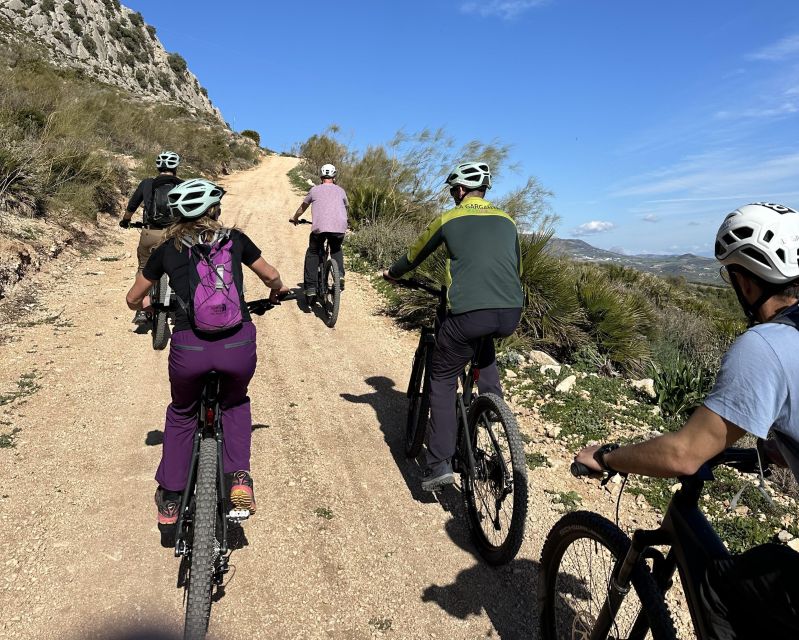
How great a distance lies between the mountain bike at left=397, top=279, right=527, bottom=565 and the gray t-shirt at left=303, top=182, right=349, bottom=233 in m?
4.22

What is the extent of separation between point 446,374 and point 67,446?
3.25 m

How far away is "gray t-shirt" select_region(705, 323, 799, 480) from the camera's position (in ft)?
4.52

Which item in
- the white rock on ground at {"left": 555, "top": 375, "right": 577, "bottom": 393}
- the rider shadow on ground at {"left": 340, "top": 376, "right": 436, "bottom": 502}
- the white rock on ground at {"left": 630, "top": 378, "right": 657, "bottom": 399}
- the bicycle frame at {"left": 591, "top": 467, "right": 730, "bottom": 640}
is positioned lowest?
the rider shadow on ground at {"left": 340, "top": 376, "right": 436, "bottom": 502}

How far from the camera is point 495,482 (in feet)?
10.8

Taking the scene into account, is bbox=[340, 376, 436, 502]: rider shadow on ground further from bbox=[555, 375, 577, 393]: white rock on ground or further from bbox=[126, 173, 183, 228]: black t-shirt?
bbox=[126, 173, 183, 228]: black t-shirt

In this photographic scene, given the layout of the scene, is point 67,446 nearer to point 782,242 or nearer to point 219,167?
point 782,242

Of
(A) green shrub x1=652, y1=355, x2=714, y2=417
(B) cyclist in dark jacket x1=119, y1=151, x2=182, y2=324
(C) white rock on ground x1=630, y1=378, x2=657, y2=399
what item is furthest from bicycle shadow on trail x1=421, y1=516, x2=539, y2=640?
(B) cyclist in dark jacket x1=119, y1=151, x2=182, y2=324

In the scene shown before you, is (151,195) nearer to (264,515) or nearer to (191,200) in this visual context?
(191,200)

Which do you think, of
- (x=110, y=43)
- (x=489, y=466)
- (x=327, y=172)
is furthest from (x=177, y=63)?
(x=489, y=466)

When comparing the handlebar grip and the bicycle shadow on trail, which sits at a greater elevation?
the handlebar grip

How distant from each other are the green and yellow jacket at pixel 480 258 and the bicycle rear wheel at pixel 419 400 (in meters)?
0.74

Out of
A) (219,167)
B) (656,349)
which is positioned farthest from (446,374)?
(219,167)

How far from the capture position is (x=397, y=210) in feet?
44.1

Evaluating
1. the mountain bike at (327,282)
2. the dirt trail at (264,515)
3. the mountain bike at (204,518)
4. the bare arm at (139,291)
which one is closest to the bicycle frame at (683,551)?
the dirt trail at (264,515)
